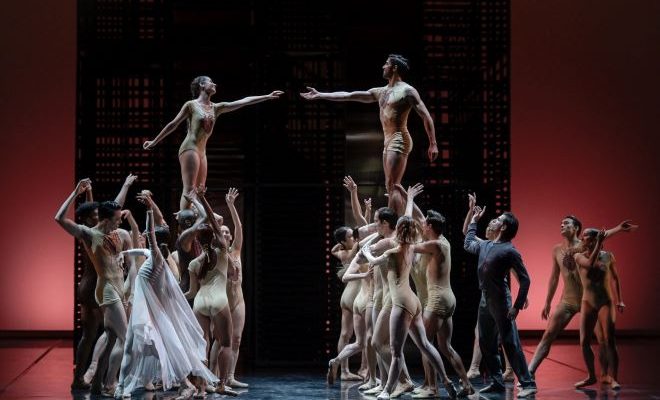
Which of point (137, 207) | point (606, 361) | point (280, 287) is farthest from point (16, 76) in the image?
point (606, 361)

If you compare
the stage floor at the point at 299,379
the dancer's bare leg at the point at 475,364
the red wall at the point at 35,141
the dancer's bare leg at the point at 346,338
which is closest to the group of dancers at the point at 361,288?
the stage floor at the point at 299,379

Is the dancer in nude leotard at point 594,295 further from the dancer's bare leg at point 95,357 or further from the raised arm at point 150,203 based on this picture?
the dancer's bare leg at point 95,357

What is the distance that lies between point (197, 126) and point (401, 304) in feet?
8.68

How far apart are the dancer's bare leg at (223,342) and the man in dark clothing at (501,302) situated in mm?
2205

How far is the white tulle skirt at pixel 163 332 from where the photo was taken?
840 centimetres

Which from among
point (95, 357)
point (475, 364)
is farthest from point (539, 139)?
point (95, 357)

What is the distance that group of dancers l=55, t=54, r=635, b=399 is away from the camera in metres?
8.55

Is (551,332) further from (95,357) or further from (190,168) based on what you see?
(95,357)

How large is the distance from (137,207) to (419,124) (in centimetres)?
326

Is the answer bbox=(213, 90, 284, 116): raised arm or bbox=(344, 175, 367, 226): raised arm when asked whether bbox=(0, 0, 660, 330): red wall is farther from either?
bbox=(213, 90, 284, 116): raised arm

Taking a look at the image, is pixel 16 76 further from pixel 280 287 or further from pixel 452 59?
pixel 452 59

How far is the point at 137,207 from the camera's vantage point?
11.6 meters

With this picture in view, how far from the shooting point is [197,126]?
970 centimetres

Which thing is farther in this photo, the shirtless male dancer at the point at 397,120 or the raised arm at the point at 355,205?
the raised arm at the point at 355,205
